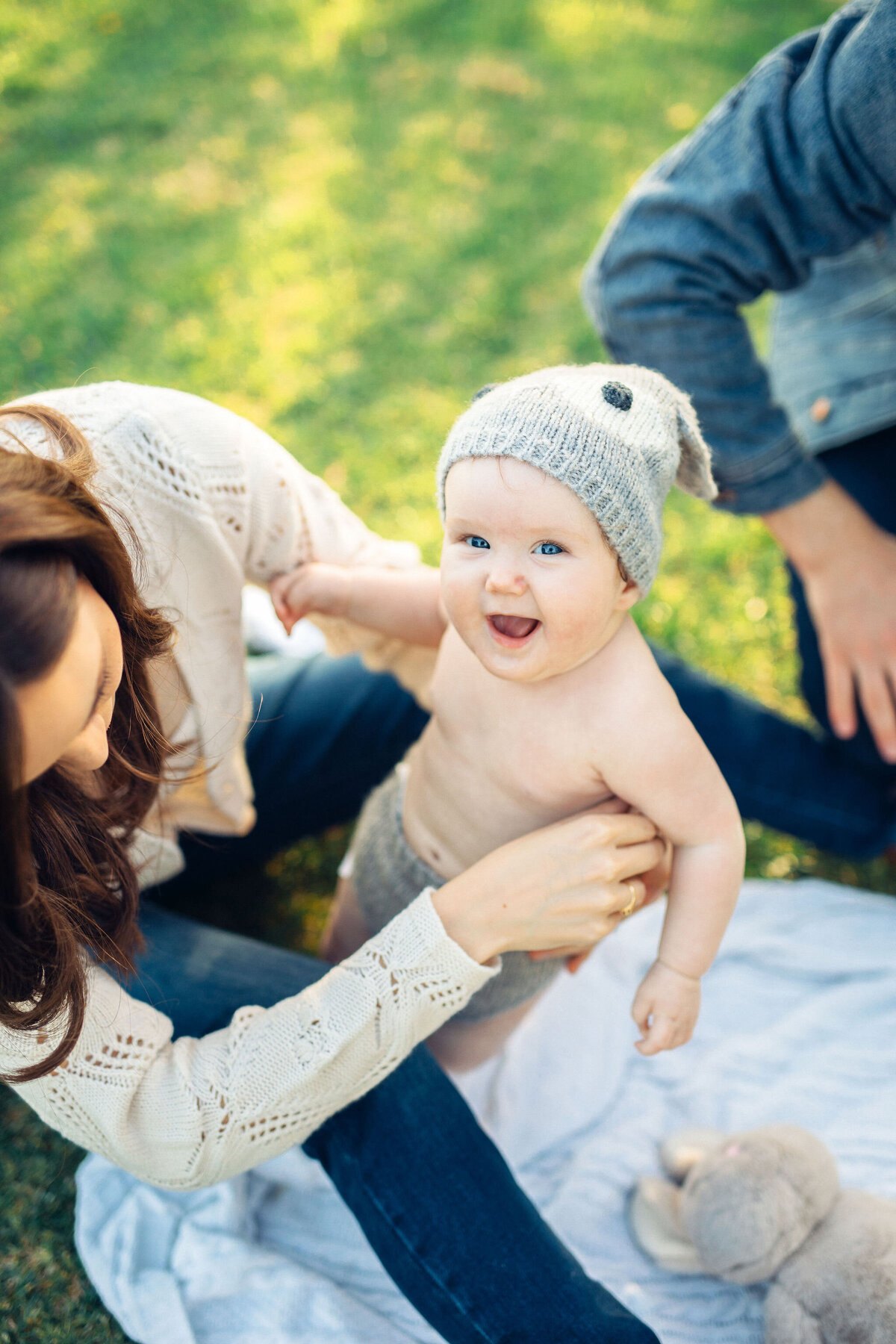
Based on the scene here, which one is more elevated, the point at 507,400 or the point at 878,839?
the point at 507,400

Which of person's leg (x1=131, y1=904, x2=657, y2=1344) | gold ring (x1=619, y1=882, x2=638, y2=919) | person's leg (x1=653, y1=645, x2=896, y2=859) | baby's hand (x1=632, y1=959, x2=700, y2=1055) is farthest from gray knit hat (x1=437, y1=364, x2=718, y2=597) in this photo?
person's leg (x1=653, y1=645, x2=896, y2=859)

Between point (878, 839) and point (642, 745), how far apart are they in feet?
3.81

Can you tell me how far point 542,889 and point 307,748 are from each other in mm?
838

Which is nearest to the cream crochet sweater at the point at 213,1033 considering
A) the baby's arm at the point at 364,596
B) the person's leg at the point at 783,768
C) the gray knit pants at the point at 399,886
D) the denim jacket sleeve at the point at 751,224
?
the baby's arm at the point at 364,596

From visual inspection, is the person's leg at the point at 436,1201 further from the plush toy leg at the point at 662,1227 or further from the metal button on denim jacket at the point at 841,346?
the metal button on denim jacket at the point at 841,346

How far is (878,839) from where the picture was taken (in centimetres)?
209

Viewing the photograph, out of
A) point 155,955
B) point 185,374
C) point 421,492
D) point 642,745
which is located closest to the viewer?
point 642,745

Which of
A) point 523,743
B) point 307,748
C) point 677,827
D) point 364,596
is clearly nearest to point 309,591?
point 364,596

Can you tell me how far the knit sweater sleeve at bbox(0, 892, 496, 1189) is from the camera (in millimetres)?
1199

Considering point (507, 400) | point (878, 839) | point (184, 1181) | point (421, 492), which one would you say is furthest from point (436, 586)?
point (421, 492)

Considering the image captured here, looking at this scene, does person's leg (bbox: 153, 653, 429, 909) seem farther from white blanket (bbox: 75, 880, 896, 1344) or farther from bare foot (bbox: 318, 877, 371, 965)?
white blanket (bbox: 75, 880, 896, 1344)

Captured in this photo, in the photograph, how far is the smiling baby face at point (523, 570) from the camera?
1.08 metres

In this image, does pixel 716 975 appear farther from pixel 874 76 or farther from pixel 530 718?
pixel 874 76

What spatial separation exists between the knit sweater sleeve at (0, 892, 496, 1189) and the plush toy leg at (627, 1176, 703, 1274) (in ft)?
2.06
